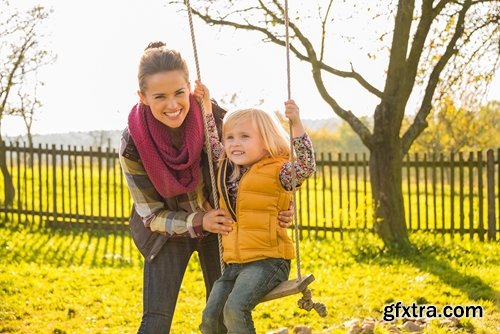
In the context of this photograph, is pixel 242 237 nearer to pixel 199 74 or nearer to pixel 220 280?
pixel 220 280

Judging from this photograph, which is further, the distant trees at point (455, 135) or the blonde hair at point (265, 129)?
the distant trees at point (455, 135)

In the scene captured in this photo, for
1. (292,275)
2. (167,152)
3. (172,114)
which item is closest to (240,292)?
(167,152)

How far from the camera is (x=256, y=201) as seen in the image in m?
3.08

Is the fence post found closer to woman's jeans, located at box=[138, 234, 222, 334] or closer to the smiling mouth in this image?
woman's jeans, located at box=[138, 234, 222, 334]

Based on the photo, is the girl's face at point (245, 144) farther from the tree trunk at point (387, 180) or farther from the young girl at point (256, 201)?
the tree trunk at point (387, 180)

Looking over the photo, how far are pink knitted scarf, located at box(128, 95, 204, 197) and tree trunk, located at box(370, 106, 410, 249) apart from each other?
6668mm

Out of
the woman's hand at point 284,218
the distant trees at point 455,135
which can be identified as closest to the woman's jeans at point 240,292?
the woman's hand at point 284,218

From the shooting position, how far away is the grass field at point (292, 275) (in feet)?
20.2

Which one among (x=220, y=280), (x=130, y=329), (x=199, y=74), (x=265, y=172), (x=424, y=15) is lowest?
(x=130, y=329)

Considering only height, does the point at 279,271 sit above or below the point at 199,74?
below

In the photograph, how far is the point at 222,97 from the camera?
96.7 feet

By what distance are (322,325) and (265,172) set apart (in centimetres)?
306

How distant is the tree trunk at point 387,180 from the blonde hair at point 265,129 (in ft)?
21.6

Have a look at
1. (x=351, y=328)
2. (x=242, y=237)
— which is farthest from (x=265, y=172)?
(x=351, y=328)
